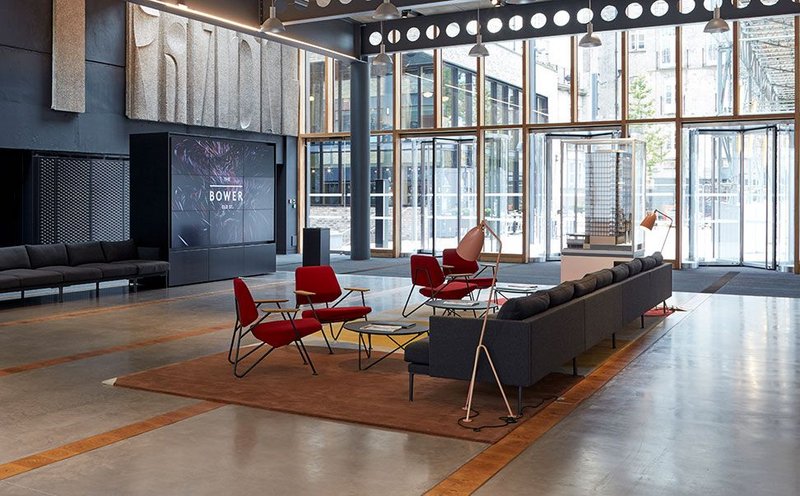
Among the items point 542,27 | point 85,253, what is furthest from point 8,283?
point 542,27

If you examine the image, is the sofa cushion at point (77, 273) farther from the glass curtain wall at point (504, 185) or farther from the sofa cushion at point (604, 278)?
the glass curtain wall at point (504, 185)

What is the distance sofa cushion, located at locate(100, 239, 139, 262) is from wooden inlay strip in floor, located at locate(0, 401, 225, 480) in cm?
743

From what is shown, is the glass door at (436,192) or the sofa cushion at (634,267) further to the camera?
the glass door at (436,192)

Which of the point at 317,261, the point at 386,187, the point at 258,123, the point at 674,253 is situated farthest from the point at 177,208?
the point at 674,253

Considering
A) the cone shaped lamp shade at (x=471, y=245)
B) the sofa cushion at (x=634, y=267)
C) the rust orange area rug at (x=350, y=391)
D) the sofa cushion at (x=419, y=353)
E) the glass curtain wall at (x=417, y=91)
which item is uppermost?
the glass curtain wall at (x=417, y=91)

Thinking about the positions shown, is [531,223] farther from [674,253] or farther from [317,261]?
[317,261]

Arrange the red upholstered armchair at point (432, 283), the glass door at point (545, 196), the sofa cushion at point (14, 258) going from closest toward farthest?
the red upholstered armchair at point (432, 283) < the sofa cushion at point (14, 258) < the glass door at point (545, 196)

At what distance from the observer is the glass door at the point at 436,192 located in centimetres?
1861

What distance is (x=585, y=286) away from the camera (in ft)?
22.9

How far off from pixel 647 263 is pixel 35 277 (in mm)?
7478

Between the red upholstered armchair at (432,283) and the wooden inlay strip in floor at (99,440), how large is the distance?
429 cm

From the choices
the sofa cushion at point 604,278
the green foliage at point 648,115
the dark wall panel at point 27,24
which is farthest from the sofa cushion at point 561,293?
the green foliage at point 648,115

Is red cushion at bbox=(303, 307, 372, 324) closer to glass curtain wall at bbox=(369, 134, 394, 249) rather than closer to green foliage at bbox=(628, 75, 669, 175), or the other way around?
green foliage at bbox=(628, 75, 669, 175)

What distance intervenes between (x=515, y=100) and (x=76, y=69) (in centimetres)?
876
